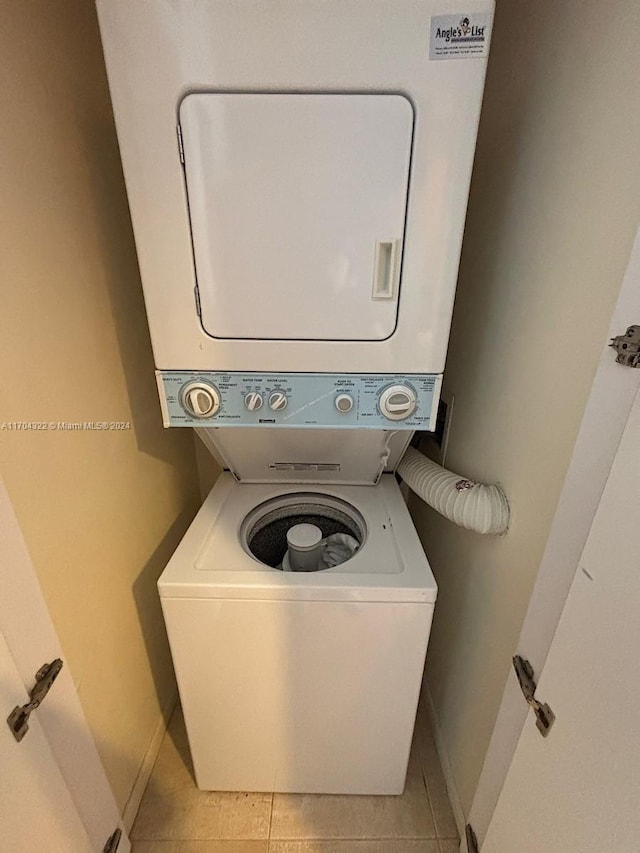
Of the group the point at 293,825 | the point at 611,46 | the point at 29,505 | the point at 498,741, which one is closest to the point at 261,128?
the point at 611,46

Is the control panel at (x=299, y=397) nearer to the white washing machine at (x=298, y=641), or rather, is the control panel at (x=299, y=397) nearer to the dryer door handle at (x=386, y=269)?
the dryer door handle at (x=386, y=269)

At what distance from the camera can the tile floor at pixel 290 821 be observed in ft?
4.93

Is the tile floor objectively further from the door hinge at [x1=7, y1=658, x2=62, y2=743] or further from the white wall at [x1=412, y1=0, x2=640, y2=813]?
the door hinge at [x1=7, y1=658, x2=62, y2=743]

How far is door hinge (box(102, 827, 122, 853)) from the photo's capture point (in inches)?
50.8

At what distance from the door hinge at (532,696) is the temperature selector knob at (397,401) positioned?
64 cm

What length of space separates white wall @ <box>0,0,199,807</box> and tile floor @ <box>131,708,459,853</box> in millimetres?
179

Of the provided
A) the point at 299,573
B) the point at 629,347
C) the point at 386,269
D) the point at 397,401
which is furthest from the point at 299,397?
the point at 629,347

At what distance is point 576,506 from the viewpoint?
33.9 inches

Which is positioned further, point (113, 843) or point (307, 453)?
point (307, 453)

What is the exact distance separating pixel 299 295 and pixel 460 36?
1.85 ft

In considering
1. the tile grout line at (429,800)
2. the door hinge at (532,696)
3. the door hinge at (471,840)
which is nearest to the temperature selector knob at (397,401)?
the door hinge at (532,696)

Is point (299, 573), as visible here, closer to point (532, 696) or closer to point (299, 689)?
point (299, 689)

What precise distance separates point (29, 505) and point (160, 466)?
0.69 meters

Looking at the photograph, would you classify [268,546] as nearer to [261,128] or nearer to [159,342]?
[159,342]
